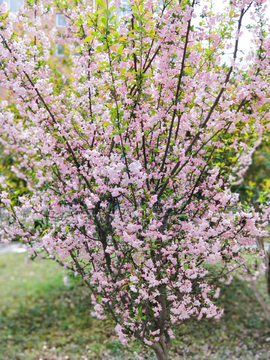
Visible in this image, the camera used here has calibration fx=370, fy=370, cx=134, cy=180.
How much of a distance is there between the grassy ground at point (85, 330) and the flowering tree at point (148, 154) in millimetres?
2318

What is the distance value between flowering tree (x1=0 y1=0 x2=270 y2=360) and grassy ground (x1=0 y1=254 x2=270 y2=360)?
232 centimetres

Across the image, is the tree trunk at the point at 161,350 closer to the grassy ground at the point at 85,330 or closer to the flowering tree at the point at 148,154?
the flowering tree at the point at 148,154

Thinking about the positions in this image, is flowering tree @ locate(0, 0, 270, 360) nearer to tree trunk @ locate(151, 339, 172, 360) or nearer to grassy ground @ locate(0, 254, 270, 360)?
tree trunk @ locate(151, 339, 172, 360)

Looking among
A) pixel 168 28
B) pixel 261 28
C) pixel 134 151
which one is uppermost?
pixel 261 28

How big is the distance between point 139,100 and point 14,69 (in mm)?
1050

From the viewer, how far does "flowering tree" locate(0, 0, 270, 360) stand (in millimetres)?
2748

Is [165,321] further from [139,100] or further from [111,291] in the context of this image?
[139,100]

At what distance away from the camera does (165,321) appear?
11.2 ft

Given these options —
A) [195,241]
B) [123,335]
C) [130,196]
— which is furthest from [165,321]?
[130,196]

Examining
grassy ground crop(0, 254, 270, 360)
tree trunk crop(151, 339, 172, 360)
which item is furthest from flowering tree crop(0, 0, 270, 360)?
grassy ground crop(0, 254, 270, 360)

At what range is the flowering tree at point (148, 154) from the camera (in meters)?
2.75

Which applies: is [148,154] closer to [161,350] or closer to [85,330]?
[161,350]

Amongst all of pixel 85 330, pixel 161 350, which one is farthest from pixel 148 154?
pixel 85 330

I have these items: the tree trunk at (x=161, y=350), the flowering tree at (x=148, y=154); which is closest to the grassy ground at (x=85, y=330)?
the tree trunk at (x=161, y=350)
